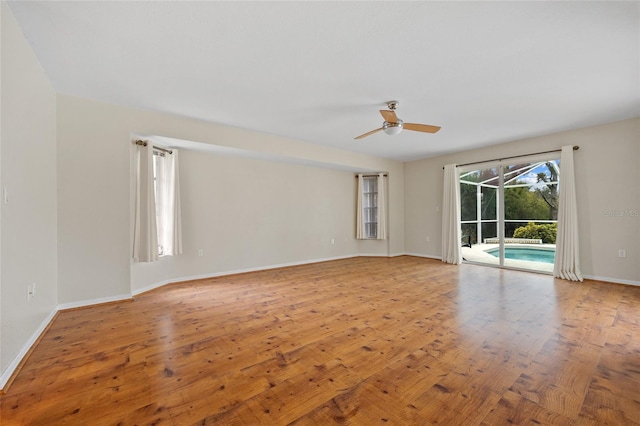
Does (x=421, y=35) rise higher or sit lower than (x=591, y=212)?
higher

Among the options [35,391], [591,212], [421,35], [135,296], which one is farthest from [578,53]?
[135,296]

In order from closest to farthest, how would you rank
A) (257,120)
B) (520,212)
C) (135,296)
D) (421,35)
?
(421,35) < (135,296) < (257,120) < (520,212)

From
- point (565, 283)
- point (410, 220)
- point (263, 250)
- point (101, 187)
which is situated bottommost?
point (565, 283)

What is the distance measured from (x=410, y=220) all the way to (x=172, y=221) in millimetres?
5698

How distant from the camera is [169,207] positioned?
166 inches

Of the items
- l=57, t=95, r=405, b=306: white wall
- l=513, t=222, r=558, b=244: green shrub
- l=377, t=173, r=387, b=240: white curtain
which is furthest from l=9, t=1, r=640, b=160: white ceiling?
l=377, t=173, r=387, b=240: white curtain

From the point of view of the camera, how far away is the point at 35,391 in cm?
169

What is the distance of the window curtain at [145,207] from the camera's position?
3.69 m

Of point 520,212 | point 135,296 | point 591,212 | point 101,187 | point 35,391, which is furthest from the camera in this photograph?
point 520,212

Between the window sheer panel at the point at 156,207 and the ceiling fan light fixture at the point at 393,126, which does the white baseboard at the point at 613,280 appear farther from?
the window sheer panel at the point at 156,207

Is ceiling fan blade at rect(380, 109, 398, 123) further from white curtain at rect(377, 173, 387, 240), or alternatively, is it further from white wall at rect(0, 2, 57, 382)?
white curtain at rect(377, 173, 387, 240)

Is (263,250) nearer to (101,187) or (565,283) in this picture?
(101,187)

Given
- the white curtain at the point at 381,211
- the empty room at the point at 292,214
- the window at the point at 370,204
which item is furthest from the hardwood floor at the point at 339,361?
the window at the point at 370,204

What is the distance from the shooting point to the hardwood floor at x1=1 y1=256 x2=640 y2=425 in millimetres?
1513
